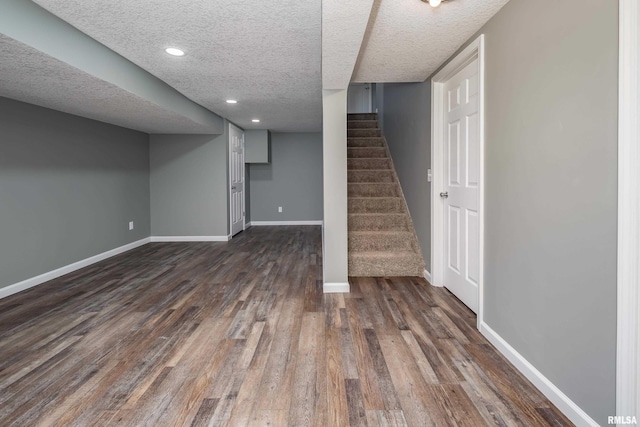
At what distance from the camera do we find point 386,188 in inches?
190

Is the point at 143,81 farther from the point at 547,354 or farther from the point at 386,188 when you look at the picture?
the point at 547,354

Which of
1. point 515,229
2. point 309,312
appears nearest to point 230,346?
point 309,312

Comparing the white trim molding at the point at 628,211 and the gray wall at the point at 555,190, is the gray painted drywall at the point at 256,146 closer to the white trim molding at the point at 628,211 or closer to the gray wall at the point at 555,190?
the gray wall at the point at 555,190

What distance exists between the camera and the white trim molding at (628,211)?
121cm

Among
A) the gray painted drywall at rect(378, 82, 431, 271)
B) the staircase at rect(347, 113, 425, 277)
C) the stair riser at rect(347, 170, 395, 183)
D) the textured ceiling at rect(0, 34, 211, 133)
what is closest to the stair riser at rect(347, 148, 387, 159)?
the staircase at rect(347, 113, 425, 277)


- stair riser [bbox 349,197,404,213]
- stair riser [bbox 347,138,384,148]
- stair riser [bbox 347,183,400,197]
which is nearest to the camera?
stair riser [bbox 349,197,404,213]

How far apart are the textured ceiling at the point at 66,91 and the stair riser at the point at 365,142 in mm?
2393

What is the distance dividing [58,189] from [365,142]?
412cm

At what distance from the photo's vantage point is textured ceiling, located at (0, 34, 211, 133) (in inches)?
90.9

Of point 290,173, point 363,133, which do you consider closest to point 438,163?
point 363,133

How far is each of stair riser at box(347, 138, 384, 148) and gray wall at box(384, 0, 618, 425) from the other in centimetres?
341

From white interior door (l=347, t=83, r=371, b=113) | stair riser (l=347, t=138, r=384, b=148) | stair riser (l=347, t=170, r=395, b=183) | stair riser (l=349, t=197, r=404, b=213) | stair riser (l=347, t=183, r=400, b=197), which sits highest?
white interior door (l=347, t=83, r=371, b=113)
